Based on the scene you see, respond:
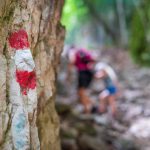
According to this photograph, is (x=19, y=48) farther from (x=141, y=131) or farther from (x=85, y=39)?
(x=85, y=39)

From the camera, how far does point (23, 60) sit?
16.3 ft

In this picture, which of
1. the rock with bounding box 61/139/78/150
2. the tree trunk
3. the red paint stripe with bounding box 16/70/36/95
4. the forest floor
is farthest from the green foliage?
the red paint stripe with bounding box 16/70/36/95

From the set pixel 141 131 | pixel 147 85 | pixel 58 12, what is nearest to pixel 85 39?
pixel 147 85

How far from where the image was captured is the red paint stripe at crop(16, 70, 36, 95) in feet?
16.3

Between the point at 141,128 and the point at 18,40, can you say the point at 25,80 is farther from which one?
the point at 141,128

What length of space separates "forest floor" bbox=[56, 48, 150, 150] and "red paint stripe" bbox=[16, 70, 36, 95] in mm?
4023

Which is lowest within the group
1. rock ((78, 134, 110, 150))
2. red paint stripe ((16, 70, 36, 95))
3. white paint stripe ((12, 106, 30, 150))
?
rock ((78, 134, 110, 150))

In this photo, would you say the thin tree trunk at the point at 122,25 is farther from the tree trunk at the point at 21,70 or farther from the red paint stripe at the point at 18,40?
the red paint stripe at the point at 18,40

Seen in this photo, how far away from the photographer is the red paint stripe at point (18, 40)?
4.99m

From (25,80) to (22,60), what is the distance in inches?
10.3

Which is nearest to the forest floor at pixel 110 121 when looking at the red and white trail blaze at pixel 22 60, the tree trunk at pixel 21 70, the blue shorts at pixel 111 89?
the blue shorts at pixel 111 89

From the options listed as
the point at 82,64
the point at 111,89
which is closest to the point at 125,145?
the point at 111,89

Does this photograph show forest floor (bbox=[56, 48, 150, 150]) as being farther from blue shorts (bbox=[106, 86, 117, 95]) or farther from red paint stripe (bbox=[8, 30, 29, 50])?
red paint stripe (bbox=[8, 30, 29, 50])

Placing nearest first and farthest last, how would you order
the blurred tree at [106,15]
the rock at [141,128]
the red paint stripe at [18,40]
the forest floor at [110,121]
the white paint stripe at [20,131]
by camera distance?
the white paint stripe at [20,131], the red paint stripe at [18,40], the forest floor at [110,121], the rock at [141,128], the blurred tree at [106,15]
